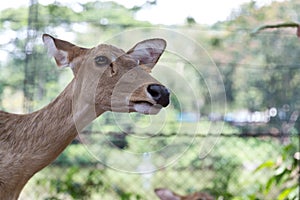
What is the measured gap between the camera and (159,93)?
50.7 inches

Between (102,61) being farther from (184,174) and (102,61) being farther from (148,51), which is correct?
(184,174)

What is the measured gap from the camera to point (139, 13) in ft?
9.11

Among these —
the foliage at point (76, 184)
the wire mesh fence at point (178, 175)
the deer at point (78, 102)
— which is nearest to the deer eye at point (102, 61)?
the deer at point (78, 102)

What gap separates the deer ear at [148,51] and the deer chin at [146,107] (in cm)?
9

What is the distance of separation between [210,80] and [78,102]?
46 cm

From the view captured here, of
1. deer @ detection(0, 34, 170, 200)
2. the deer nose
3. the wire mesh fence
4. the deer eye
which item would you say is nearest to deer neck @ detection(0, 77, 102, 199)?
deer @ detection(0, 34, 170, 200)

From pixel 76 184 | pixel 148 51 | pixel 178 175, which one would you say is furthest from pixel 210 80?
pixel 178 175

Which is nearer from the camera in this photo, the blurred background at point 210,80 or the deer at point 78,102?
the deer at point 78,102

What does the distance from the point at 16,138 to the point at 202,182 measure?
2.09 meters

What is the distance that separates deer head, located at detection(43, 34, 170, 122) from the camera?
131cm

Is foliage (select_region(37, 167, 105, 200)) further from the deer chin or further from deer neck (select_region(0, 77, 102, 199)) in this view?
the deer chin

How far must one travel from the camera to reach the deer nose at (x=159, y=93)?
4.22 ft

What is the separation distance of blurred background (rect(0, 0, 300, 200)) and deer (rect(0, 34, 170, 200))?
32 centimetres

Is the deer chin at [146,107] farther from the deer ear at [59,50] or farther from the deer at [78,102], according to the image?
the deer ear at [59,50]
